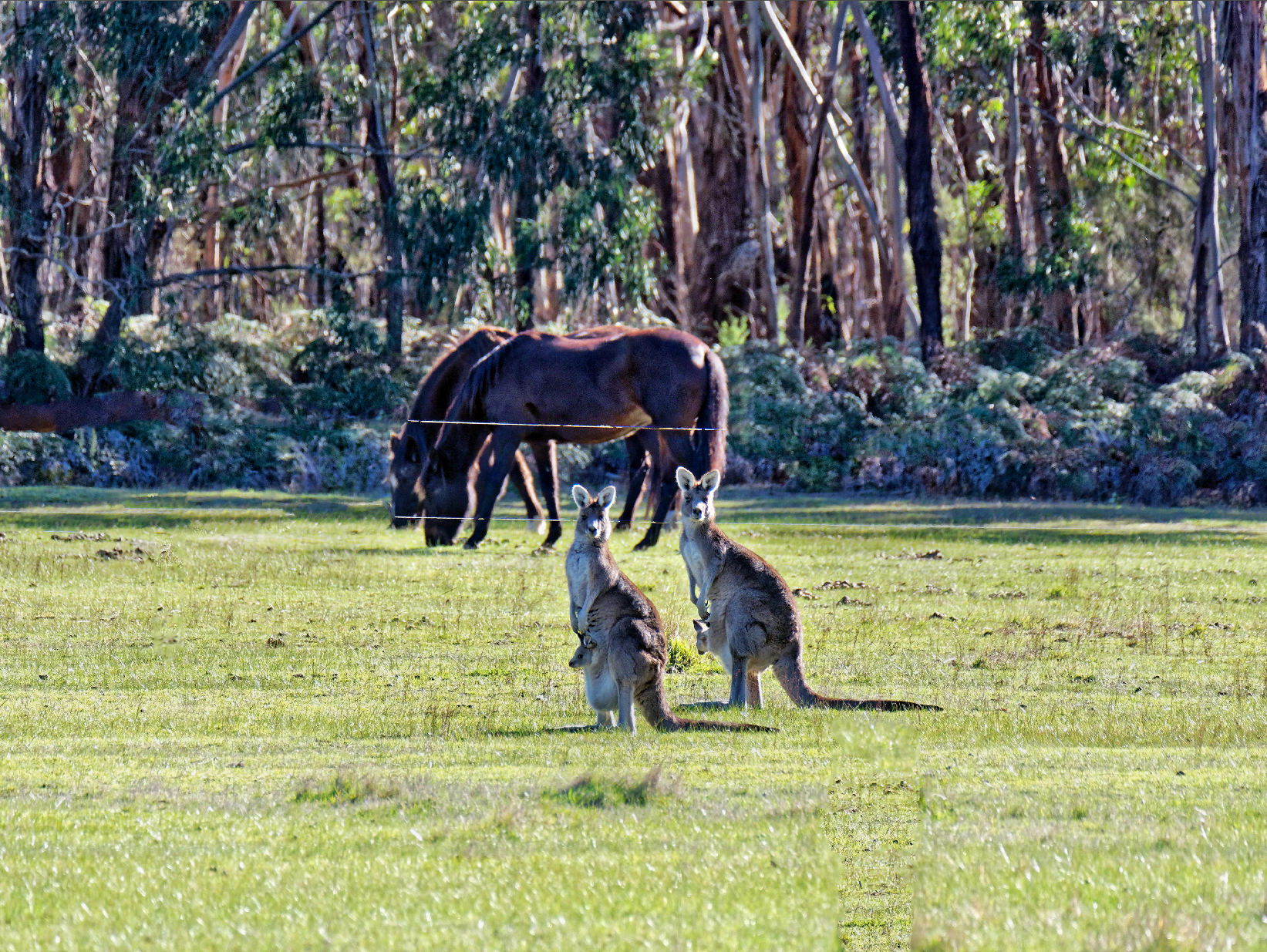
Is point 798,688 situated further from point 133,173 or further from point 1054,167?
point 1054,167

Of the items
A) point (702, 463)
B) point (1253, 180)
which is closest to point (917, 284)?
point (1253, 180)

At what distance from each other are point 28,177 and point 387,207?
6.23 meters

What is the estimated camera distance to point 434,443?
67.2 ft

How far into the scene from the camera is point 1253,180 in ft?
108

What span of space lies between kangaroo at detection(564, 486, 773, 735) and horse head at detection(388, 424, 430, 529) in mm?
10972

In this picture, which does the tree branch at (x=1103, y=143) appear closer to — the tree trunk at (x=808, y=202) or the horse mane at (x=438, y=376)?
the tree trunk at (x=808, y=202)

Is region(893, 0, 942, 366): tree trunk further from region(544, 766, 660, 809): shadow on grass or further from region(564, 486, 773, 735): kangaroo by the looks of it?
region(544, 766, 660, 809): shadow on grass

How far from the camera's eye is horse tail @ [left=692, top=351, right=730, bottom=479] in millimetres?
19203

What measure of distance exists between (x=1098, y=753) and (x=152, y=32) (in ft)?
82.4

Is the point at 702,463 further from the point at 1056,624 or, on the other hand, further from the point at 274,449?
the point at 274,449

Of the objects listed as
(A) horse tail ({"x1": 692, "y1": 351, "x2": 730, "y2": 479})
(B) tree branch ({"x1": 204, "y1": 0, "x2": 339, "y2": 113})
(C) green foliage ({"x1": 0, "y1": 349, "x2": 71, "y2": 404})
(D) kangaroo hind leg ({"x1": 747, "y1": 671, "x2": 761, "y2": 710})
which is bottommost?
(D) kangaroo hind leg ({"x1": 747, "y1": 671, "x2": 761, "y2": 710})

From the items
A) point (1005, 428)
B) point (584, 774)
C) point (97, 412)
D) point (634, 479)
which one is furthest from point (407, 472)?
point (584, 774)

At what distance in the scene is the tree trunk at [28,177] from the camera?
3020cm

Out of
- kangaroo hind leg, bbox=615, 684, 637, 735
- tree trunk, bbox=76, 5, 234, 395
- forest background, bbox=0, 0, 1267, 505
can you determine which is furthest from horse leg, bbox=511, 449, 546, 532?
tree trunk, bbox=76, 5, 234, 395
